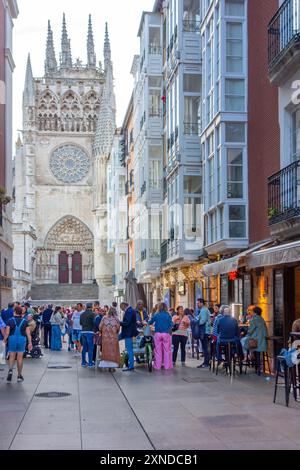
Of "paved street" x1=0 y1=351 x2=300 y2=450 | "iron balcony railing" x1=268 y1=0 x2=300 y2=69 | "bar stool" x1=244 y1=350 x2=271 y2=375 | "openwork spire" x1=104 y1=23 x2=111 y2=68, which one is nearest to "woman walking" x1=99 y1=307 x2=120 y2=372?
"paved street" x1=0 y1=351 x2=300 y2=450

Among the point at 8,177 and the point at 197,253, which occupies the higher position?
the point at 8,177

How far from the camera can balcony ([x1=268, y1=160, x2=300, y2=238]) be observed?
15406 mm

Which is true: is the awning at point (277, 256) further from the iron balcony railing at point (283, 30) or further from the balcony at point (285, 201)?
the iron balcony railing at point (283, 30)

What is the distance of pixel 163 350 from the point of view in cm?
1831

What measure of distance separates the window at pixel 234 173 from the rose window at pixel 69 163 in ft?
203

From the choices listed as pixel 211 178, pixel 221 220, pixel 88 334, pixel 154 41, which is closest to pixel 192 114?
pixel 211 178

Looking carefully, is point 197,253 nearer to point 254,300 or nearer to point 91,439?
point 254,300

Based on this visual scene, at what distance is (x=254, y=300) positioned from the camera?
1945 cm

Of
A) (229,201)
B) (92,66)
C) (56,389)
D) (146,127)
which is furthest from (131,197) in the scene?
(92,66)

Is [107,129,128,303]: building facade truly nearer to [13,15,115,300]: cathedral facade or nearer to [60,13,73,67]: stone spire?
[13,15,115,300]: cathedral facade

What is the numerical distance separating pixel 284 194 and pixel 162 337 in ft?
15.1

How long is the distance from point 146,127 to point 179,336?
679 inches

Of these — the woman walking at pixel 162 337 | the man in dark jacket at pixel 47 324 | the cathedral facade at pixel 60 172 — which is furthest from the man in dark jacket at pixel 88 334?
the cathedral facade at pixel 60 172

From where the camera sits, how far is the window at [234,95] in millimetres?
21250
